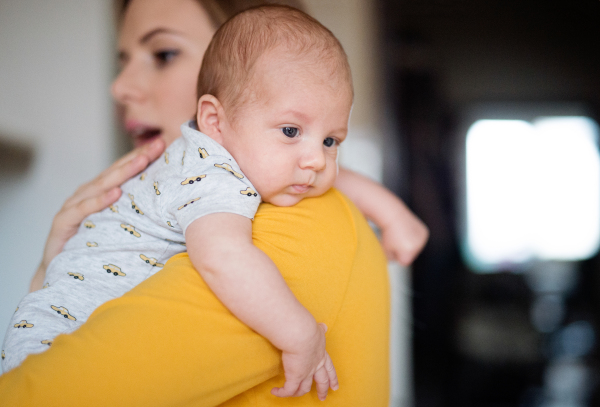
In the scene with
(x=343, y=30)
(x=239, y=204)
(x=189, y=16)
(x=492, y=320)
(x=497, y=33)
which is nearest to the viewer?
(x=239, y=204)

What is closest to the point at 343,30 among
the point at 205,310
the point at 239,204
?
the point at 239,204

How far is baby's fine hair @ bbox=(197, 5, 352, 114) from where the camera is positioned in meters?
0.69

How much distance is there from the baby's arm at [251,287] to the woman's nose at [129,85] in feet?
2.46

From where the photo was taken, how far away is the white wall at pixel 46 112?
1.24m

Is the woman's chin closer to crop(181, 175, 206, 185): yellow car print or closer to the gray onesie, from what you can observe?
the gray onesie

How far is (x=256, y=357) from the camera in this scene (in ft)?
1.83

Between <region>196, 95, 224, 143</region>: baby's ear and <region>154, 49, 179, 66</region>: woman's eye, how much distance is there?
469 millimetres

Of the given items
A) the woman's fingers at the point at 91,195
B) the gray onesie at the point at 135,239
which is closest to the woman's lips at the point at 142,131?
the woman's fingers at the point at 91,195

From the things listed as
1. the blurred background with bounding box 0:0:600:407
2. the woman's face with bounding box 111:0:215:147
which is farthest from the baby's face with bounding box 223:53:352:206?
the blurred background with bounding box 0:0:600:407

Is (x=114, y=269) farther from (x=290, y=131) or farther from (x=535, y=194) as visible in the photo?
(x=535, y=194)

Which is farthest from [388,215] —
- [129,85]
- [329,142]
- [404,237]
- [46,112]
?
[46,112]

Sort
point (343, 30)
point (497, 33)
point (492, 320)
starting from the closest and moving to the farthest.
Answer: point (343, 30) < point (497, 33) < point (492, 320)

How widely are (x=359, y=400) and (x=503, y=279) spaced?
2.22 meters

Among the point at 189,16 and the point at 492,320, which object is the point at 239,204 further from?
the point at 492,320
